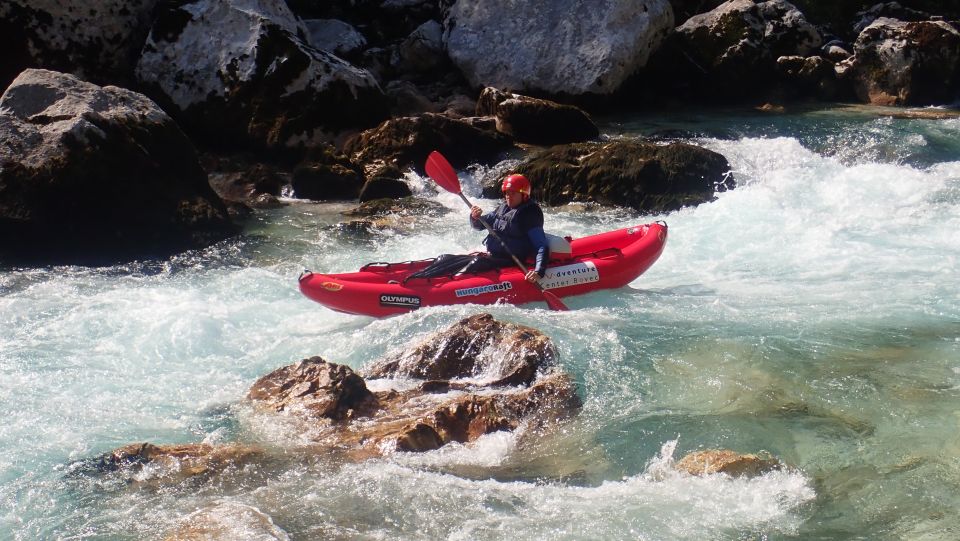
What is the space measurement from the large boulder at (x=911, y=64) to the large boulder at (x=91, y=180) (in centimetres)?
984

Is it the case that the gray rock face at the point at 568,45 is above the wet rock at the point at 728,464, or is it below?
above

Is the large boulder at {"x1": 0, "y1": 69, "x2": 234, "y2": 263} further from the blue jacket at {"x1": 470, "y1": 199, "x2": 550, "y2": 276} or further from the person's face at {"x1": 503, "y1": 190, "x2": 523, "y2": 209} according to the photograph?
the person's face at {"x1": 503, "y1": 190, "x2": 523, "y2": 209}

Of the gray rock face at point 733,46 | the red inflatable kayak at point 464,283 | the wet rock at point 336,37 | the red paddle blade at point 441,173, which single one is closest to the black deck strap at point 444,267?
the red inflatable kayak at point 464,283

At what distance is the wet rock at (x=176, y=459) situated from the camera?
4.67 meters

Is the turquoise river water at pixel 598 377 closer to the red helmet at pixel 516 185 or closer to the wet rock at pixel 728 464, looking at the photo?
the wet rock at pixel 728 464

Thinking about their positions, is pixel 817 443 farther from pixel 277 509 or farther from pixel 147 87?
pixel 147 87

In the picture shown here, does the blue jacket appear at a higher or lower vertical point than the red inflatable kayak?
higher

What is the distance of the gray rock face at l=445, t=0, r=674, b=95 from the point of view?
13.8m

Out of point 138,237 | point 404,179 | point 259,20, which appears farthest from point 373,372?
point 259,20

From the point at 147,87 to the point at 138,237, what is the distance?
3.73m

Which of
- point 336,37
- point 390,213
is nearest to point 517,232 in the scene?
point 390,213

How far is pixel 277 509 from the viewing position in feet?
14.2

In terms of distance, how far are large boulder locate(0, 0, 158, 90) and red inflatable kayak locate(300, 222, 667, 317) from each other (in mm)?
6715

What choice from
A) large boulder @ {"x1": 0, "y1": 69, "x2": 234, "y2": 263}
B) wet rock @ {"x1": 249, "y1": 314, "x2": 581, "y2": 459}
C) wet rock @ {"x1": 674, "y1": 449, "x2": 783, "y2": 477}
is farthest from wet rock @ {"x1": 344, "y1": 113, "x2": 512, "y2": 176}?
wet rock @ {"x1": 674, "y1": 449, "x2": 783, "y2": 477}
